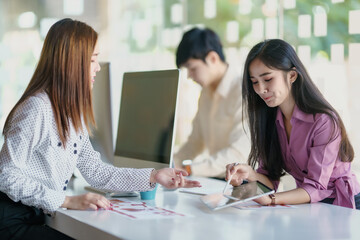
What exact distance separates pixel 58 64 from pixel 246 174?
2.64ft

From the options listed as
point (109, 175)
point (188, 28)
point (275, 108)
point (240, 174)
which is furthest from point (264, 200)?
point (188, 28)

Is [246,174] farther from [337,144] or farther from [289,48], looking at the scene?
[289,48]

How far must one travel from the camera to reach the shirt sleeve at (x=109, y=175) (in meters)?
1.93

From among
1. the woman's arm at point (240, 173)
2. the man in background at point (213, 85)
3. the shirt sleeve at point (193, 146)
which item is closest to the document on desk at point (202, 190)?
the woman's arm at point (240, 173)

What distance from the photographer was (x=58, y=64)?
1736 millimetres

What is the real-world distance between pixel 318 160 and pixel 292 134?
6.8 inches

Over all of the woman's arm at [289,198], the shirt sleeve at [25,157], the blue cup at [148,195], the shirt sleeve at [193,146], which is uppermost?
the shirt sleeve at [25,157]

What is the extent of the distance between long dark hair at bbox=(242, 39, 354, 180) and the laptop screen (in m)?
0.32

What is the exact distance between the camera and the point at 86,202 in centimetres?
173

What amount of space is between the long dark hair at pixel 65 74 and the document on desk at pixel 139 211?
0.29 m

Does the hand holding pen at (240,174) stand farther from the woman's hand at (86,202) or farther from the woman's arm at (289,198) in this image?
the woman's hand at (86,202)

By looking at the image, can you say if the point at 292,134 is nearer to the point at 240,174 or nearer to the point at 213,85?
the point at 240,174

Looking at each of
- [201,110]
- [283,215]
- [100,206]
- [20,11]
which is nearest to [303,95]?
[283,215]

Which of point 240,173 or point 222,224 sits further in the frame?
point 240,173
